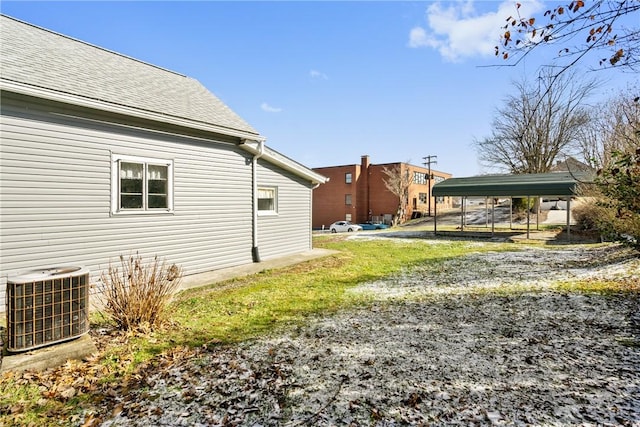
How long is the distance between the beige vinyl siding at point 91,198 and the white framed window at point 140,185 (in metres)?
0.12

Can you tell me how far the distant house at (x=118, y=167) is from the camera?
18.5 ft

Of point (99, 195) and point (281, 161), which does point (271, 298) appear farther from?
point (281, 161)

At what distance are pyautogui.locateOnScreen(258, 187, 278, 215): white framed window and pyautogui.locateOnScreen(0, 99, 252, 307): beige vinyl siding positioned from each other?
54.3 inches

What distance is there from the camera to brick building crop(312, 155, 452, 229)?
42066 millimetres

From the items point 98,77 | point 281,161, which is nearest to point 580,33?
point 281,161

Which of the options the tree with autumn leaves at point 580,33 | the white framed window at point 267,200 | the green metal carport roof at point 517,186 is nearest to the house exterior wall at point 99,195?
the white framed window at point 267,200

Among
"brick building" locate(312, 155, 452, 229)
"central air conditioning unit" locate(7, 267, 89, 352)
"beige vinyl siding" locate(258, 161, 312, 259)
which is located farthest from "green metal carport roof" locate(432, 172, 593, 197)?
"brick building" locate(312, 155, 452, 229)

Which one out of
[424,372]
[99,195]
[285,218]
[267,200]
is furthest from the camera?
[285,218]

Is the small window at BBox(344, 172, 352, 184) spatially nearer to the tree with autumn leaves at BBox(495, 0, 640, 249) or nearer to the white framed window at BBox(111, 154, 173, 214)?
the white framed window at BBox(111, 154, 173, 214)

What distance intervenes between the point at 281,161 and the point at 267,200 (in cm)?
140

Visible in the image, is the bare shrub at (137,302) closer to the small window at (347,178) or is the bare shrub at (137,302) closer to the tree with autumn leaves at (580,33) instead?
the tree with autumn leaves at (580,33)

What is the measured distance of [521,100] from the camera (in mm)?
32312

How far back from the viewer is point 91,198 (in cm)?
645

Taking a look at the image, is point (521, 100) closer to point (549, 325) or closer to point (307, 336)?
point (549, 325)
